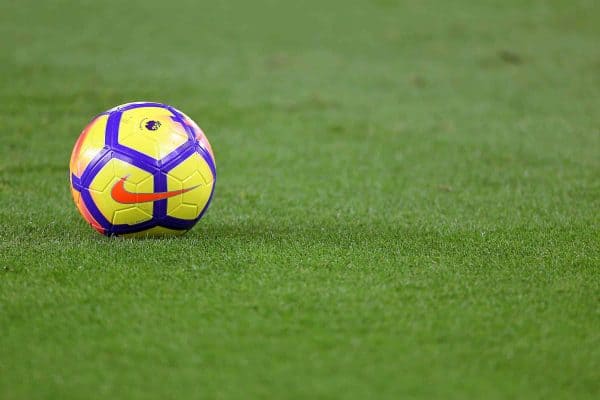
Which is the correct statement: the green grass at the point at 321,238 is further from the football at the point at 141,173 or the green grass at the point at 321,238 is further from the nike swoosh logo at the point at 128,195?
the nike swoosh logo at the point at 128,195

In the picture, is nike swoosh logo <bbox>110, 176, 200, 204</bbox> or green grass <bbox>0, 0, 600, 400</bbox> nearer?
green grass <bbox>0, 0, 600, 400</bbox>

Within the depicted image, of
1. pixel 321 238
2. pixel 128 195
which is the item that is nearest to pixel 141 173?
pixel 128 195

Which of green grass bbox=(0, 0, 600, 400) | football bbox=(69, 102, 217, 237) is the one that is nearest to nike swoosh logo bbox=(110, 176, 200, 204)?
football bbox=(69, 102, 217, 237)

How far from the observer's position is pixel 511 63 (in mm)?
14609

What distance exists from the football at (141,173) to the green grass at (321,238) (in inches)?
7.4

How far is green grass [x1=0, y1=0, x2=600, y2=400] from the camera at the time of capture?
11.6 feet

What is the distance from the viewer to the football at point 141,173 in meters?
5.00

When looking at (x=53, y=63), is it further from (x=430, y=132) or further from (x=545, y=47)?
(x=545, y=47)

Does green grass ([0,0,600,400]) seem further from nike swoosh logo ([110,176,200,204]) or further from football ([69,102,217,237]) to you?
nike swoosh logo ([110,176,200,204])

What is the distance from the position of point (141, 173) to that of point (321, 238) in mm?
1400

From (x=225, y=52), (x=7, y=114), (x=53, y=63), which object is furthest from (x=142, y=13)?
(x=7, y=114)

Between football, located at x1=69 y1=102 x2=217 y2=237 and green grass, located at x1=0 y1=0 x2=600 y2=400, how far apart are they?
0.19 metres

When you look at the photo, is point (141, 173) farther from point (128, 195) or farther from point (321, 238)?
point (321, 238)

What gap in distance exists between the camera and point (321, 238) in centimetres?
559
